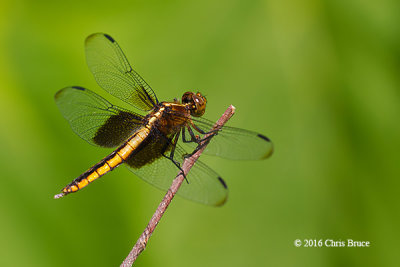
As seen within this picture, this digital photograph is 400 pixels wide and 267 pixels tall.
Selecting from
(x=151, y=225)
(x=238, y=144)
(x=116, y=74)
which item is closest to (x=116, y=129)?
(x=116, y=74)

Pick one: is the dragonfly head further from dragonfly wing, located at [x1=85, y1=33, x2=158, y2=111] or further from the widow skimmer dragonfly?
dragonfly wing, located at [x1=85, y1=33, x2=158, y2=111]

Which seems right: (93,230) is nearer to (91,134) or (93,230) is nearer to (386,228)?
(91,134)

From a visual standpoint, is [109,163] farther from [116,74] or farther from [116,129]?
[116,74]

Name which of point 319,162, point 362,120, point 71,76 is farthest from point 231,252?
point 71,76

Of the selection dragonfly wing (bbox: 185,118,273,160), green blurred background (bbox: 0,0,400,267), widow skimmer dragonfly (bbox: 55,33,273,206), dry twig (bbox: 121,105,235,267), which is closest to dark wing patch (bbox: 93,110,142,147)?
widow skimmer dragonfly (bbox: 55,33,273,206)

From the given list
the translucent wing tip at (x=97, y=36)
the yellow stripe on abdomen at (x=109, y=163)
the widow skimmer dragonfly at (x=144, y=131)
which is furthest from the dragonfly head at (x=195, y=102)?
the translucent wing tip at (x=97, y=36)

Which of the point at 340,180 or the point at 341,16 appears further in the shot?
the point at 341,16
